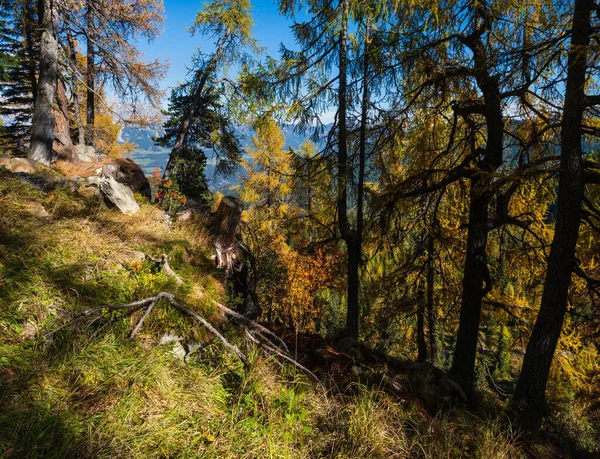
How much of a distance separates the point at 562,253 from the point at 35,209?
7705 mm

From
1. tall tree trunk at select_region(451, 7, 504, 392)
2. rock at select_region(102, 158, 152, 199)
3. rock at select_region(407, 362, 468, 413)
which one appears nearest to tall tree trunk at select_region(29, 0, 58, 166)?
rock at select_region(102, 158, 152, 199)

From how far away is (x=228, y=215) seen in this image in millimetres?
6277

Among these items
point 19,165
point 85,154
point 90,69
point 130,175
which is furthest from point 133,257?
point 90,69

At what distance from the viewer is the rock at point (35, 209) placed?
3.88 meters

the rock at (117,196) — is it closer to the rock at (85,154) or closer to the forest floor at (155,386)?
the forest floor at (155,386)

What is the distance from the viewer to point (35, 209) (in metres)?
3.98

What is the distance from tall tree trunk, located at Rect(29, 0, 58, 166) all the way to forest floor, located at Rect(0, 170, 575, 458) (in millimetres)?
3941

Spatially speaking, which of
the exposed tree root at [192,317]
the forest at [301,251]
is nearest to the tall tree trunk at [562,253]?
the forest at [301,251]

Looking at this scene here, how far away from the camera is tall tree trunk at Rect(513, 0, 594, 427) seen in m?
3.88

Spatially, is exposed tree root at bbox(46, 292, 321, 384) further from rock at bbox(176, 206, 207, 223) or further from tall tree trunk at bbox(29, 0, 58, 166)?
tall tree trunk at bbox(29, 0, 58, 166)

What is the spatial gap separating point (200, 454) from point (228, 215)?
483 cm

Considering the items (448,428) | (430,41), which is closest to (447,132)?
(430,41)

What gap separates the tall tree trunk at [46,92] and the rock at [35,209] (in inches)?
155

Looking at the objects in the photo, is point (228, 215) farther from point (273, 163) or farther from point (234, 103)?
point (273, 163)
